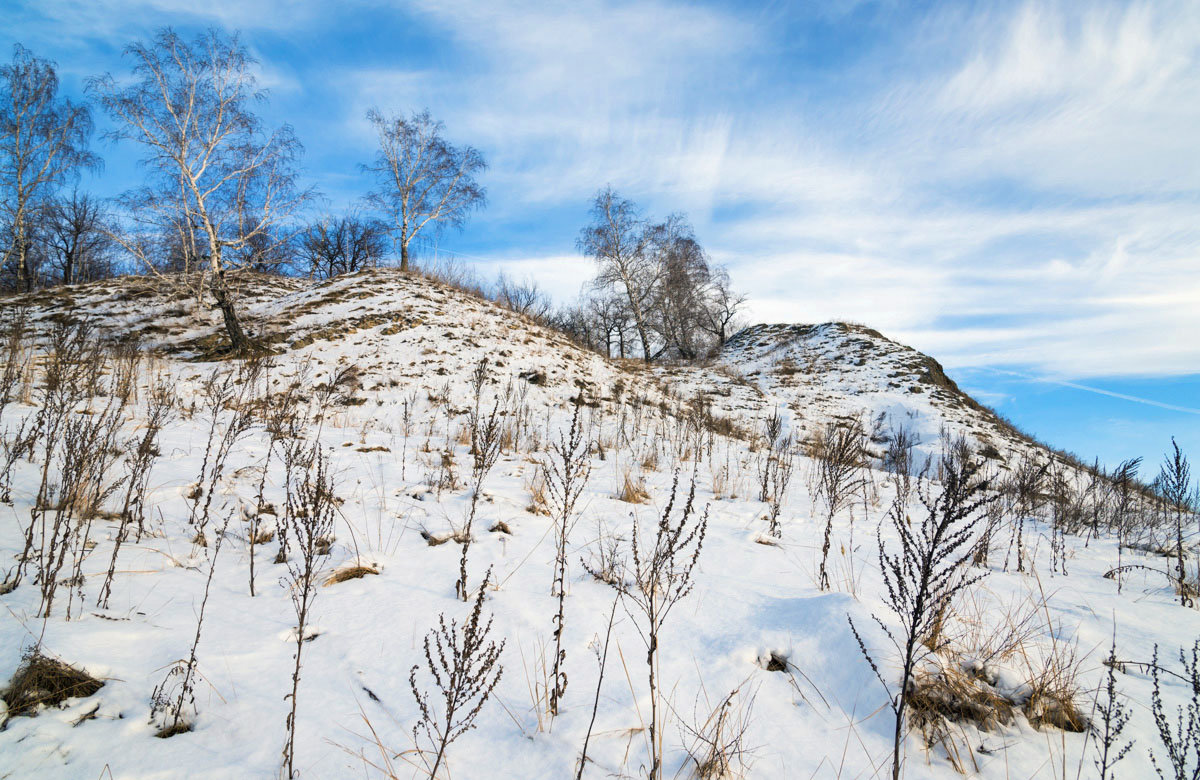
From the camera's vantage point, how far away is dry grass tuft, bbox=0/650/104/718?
1.46m

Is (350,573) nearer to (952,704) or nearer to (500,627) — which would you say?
(500,627)

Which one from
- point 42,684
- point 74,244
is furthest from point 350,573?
point 74,244

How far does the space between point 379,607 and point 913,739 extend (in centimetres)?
246

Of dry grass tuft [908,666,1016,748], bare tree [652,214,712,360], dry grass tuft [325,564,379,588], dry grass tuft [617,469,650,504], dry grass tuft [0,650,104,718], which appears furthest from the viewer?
bare tree [652,214,712,360]

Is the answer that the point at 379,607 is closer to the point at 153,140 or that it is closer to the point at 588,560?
the point at 588,560

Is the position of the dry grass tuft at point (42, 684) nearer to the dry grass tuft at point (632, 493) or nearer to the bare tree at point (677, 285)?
the dry grass tuft at point (632, 493)

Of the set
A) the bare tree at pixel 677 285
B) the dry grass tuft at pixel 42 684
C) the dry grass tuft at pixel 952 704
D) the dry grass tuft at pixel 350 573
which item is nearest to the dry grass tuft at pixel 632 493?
the dry grass tuft at pixel 350 573

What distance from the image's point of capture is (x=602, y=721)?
1.71 m

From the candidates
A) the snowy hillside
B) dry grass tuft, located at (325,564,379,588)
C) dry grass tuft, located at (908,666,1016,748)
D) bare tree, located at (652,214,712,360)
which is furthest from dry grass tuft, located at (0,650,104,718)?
bare tree, located at (652,214,712,360)

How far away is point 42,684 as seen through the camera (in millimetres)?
1521

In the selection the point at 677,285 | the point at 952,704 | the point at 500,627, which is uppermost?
the point at 677,285

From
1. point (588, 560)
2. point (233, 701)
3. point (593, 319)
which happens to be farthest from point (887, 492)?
point (593, 319)

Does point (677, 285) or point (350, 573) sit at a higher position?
point (677, 285)

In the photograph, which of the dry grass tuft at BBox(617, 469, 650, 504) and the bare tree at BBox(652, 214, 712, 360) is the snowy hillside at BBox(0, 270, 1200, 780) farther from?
the bare tree at BBox(652, 214, 712, 360)
